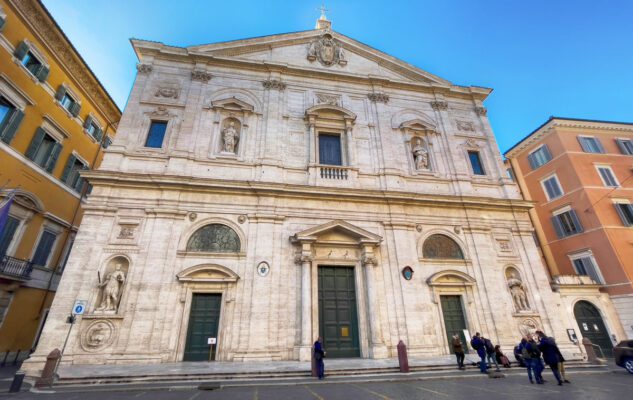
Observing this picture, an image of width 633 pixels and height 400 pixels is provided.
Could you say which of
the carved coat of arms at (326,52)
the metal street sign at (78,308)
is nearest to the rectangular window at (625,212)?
the carved coat of arms at (326,52)

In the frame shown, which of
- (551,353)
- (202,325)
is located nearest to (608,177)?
(551,353)

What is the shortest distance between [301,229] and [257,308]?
3.61m

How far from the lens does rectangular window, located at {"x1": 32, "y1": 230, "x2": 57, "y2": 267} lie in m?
14.0

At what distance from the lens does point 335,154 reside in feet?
51.4

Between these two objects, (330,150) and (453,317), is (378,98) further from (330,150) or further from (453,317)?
(453,317)

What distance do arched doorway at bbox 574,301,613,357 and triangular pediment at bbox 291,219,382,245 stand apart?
41.7 feet

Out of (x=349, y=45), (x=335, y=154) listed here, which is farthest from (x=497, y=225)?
(x=349, y=45)

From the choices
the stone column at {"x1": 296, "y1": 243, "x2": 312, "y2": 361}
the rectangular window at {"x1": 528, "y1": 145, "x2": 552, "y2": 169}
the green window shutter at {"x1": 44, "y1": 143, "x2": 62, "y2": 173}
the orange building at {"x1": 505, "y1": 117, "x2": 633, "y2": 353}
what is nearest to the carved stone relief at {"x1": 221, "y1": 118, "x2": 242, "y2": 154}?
the stone column at {"x1": 296, "y1": 243, "x2": 312, "y2": 361}

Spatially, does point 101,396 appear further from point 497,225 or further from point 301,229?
point 497,225

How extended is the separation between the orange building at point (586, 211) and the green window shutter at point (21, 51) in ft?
88.7

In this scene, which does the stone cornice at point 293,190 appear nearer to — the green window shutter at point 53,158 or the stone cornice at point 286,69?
the green window shutter at point 53,158

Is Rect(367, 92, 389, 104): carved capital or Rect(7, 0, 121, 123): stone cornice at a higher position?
Rect(7, 0, 121, 123): stone cornice

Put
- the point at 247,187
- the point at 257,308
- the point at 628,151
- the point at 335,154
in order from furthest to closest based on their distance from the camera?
the point at 628,151
the point at 335,154
the point at 247,187
the point at 257,308

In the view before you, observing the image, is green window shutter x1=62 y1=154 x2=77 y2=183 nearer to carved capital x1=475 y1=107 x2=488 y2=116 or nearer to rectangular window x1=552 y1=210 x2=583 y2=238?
carved capital x1=475 y1=107 x2=488 y2=116
